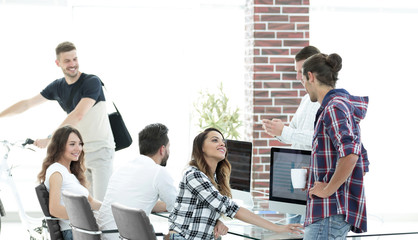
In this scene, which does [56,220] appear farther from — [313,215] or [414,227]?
[414,227]

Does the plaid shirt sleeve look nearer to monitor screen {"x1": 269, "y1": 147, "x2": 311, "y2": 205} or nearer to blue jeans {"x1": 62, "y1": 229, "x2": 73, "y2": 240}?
monitor screen {"x1": 269, "y1": 147, "x2": 311, "y2": 205}

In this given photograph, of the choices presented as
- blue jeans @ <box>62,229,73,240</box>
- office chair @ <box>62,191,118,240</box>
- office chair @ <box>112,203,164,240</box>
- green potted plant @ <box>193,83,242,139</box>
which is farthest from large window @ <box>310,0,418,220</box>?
office chair @ <box>112,203,164,240</box>

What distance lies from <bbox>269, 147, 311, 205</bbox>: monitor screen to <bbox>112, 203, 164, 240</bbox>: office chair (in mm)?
1131

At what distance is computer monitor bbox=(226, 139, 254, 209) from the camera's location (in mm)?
4012

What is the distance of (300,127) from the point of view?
13.4 feet

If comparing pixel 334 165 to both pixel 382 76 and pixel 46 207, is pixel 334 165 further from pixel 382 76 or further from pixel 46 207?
pixel 382 76

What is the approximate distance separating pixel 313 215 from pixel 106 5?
4.72 metres

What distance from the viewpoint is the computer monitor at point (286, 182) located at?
3.63m

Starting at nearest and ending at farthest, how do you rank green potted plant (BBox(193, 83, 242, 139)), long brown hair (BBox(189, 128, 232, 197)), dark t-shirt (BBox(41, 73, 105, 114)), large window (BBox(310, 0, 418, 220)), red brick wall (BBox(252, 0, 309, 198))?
long brown hair (BBox(189, 128, 232, 197))
dark t-shirt (BBox(41, 73, 105, 114))
red brick wall (BBox(252, 0, 309, 198))
green potted plant (BBox(193, 83, 242, 139))
large window (BBox(310, 0, 418, 220))

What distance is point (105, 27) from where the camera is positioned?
690 cm

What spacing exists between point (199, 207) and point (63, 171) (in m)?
0.99

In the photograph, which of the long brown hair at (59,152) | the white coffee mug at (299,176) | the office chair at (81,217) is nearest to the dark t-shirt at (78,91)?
the long brown hair at (59,152)

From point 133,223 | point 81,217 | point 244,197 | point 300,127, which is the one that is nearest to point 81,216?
point 81,217

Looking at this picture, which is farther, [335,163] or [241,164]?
[241,164]
